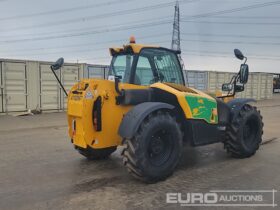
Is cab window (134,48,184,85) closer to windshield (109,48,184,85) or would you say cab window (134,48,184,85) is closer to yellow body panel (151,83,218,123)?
windshield (109,48,184,85)

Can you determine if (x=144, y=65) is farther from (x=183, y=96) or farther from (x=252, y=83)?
(x=252, y=83)

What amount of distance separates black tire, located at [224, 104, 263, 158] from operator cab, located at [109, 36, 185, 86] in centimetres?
133

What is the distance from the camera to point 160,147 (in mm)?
4930

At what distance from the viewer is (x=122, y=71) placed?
218 inches

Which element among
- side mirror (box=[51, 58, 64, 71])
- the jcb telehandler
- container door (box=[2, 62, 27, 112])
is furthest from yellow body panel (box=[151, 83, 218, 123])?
container door (box=[2, 62, 27, 112])

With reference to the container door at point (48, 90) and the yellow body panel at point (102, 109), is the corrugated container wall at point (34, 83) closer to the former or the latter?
the container door at point (48, 90)

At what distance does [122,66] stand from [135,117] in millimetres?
1285

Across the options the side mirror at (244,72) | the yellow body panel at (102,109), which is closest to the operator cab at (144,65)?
the yellow body panel at (102,109)

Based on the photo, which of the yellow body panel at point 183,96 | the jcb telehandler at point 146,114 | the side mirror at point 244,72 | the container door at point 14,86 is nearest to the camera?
the jcb telehandler at point 146,114

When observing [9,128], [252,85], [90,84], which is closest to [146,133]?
[90,84]

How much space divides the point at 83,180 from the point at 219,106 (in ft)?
8.95

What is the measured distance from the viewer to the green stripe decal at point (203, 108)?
5.25m

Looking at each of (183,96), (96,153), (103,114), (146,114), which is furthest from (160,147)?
(96,153)

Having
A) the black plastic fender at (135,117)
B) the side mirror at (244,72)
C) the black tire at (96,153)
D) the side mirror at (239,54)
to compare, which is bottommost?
the black tire at (96,153)
